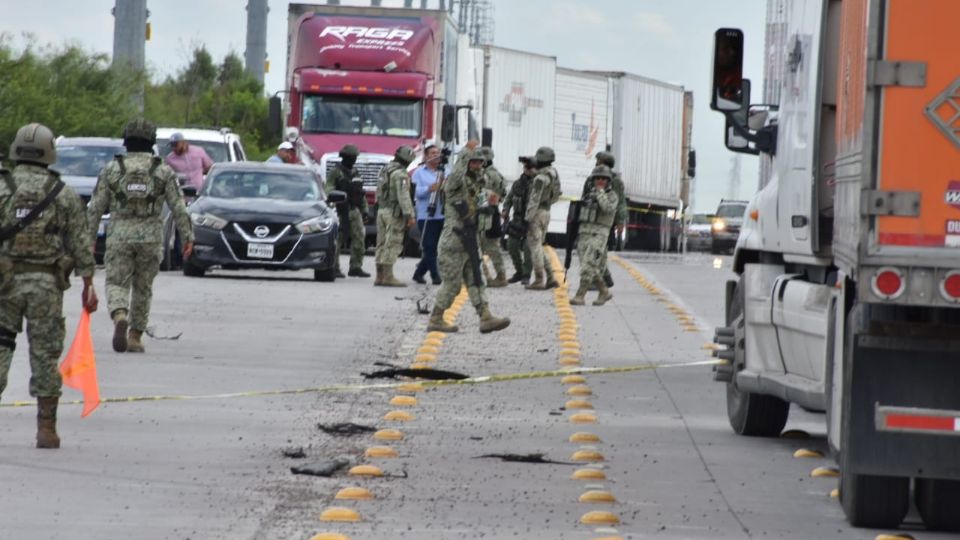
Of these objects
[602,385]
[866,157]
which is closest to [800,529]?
[866,157]

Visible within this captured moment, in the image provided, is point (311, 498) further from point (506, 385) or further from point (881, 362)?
point (506, 385)

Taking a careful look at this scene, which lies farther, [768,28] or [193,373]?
[193,373]

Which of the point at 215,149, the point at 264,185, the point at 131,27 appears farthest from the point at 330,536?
the point at 131,27

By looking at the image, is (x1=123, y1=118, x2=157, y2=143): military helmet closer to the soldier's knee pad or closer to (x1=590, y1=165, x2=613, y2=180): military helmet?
the soldier's knee pad

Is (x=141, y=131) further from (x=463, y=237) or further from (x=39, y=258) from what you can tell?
(x=39, y=258)

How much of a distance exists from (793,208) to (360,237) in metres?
18.4

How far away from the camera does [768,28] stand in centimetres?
1505

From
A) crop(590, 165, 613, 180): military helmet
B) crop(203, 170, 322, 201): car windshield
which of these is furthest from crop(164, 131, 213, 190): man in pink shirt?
crop(590, 165, 613, 180): military helmet

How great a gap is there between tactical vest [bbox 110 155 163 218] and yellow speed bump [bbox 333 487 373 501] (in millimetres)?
7426

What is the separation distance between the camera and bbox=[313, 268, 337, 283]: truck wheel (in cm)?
2903

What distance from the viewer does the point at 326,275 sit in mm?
29094

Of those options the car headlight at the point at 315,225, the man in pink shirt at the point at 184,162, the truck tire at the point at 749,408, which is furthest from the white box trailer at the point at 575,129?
the truck tire at the point at 749,408

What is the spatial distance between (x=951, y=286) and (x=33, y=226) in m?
5.25

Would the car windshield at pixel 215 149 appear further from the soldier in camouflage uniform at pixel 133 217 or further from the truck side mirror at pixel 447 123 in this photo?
the soldier in camouflage uniform at pixel 133 217
